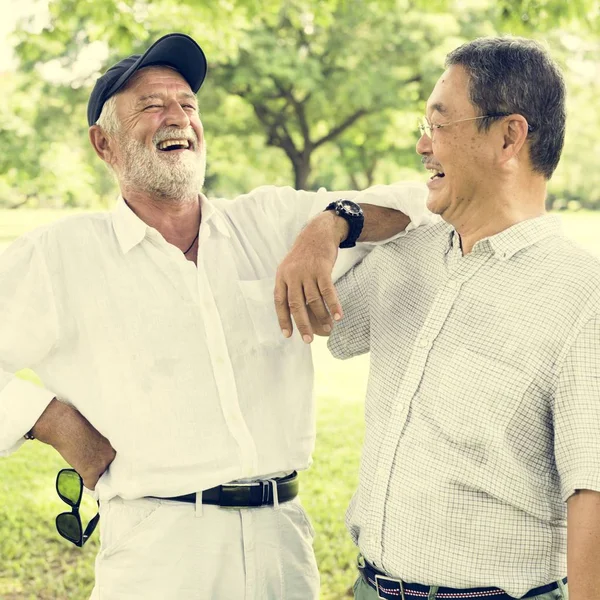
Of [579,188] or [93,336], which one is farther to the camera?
[579,188]

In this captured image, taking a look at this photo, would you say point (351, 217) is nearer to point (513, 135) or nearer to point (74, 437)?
point (513, 135)

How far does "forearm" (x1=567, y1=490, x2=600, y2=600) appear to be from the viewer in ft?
6.44

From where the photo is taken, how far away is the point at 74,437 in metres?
2.63

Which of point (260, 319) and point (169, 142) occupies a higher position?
point (169, 142)

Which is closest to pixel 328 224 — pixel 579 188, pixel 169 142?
pixel 169 142

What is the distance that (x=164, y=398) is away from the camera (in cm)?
261

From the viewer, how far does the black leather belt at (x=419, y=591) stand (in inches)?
86.0

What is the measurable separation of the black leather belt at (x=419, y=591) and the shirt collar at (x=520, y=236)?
853 millimetres

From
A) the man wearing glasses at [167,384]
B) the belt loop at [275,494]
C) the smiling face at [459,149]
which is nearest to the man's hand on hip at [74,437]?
the man wearing glasses at [167,384]

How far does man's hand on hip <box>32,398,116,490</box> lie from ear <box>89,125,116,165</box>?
0.86m

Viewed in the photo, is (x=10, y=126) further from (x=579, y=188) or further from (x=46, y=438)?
(x=579, y=188)

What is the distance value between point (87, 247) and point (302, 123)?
823 inches

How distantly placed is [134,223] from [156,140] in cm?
30

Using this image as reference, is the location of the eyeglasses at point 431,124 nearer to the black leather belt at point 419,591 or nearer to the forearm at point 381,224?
the forearm at point 381,224
